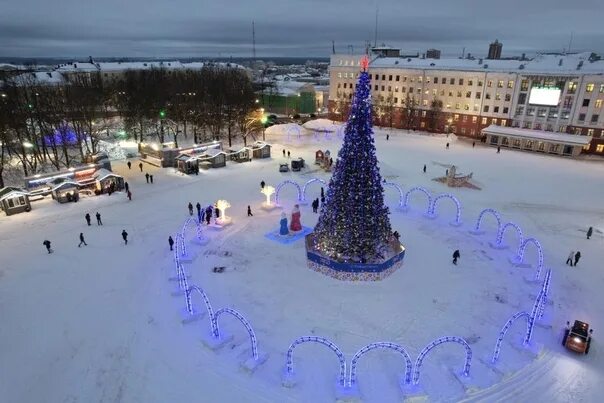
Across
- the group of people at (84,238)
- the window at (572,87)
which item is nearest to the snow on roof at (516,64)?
the window at (572,87)

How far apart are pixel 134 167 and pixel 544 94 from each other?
184 ft

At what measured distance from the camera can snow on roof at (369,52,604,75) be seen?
51.6 m

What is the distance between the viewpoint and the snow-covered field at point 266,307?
13.7 metres

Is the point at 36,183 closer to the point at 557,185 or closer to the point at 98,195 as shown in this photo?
the point at 98,195

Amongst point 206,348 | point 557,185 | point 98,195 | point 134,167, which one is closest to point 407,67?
point 557,185

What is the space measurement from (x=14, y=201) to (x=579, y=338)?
36706 millimetres

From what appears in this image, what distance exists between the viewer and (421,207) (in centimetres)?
3012

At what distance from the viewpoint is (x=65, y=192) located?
31.3 m

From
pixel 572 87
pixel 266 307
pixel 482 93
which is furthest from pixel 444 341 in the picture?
pixel 482 93

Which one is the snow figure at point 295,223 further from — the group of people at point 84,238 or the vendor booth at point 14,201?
the vendor booth at point 14,201

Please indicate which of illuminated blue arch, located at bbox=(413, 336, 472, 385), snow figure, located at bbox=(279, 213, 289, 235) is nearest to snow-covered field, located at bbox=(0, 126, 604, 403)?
illuminated blue arch, located at bbox=(413, 336, 472, 385)

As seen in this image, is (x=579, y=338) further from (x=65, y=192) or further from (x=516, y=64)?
(x=516, y=64)

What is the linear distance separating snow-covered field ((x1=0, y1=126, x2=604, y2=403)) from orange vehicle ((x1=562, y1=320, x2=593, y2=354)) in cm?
43

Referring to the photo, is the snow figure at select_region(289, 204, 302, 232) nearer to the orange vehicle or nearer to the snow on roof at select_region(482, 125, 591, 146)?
the orange vehicle
